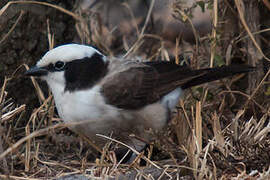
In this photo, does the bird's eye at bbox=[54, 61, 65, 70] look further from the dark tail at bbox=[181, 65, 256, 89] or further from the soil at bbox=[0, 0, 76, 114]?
the dark tail at bbox=[181, 65, 256, 89]

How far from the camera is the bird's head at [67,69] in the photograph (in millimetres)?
4008

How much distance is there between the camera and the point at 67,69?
159 inches

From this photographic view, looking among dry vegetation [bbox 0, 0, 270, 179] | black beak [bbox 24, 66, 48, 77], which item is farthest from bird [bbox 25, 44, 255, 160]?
dry vegetation [bbox 0, 0, 270, 179]

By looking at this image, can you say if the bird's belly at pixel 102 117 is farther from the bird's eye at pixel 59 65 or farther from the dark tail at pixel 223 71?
the dark tail at pixel 223 71

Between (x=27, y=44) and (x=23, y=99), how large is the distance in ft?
1.48

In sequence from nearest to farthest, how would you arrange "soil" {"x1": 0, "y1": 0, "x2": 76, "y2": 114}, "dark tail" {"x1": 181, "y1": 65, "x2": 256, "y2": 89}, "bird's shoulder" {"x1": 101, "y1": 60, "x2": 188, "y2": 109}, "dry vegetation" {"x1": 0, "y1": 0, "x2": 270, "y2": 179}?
"dry vegetation" {"x1": 0, "y1": 0, "x2": 270, "y2": 179}
"bird's shoulder" {"x1": 101, "y1": 60, "x2": 188, "y2": 109}
"dark tail" {"x1": 181, "y1": 65, "x2": 256, "y2": 89}
"soil" {"x1": 0, "y1": 0, "x2": 76, "y2": 114}

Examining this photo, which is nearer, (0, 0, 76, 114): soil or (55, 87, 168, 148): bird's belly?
(55, 87, 168, 148): bird's belly

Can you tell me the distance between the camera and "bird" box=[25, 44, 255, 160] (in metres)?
3.91

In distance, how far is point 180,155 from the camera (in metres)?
3.60

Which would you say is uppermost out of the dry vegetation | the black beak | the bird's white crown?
the bird's white crown

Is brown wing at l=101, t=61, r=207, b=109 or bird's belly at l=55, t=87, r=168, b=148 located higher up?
brown wing at l=101, t=61, r=207, b=109

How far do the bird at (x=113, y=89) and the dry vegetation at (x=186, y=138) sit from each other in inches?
5.0

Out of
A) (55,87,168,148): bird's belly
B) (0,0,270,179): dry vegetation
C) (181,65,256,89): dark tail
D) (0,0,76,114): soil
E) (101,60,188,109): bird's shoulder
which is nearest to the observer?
(0,0,270,179): dry vegetation

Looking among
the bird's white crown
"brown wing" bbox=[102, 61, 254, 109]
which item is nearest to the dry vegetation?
"brown wing" bbox=[102, 61, 254, 109]
